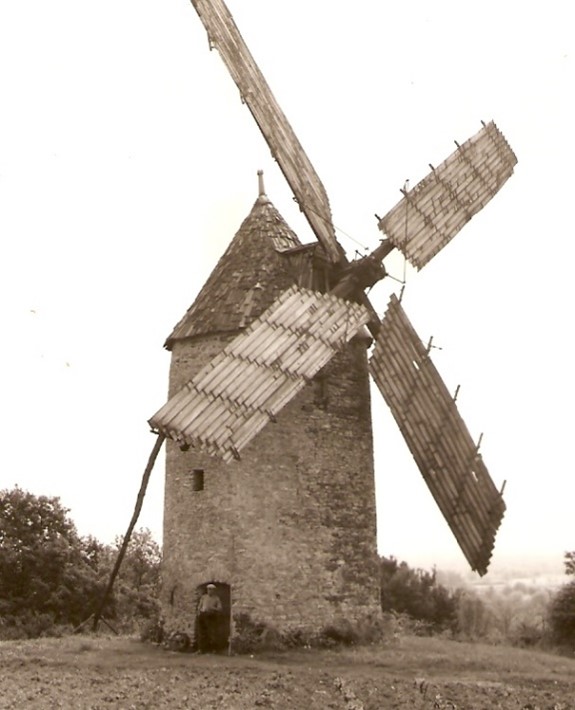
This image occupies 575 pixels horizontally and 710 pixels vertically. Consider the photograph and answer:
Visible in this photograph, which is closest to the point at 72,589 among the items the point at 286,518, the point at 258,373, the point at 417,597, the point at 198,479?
the point at 417,597

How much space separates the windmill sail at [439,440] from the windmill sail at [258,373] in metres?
0.71

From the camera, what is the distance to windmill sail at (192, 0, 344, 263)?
1212 centimetres

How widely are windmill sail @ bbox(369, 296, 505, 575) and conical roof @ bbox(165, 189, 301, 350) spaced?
2.17 metres

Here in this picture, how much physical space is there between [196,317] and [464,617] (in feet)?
42.4

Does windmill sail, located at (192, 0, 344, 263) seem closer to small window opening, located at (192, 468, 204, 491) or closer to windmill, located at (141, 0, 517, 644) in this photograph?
windmill, located at (141, 0, 517, 644)

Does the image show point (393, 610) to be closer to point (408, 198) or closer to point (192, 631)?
point (192, 631)

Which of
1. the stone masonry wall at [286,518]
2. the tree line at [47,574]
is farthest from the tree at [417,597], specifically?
the stone masonry wall at [286,518]

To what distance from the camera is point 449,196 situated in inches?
523

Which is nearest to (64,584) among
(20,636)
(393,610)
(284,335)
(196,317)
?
(20,636)

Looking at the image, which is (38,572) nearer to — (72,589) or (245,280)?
(72,589)

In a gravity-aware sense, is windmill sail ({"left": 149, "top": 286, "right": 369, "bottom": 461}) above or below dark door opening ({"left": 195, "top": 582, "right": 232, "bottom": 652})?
above

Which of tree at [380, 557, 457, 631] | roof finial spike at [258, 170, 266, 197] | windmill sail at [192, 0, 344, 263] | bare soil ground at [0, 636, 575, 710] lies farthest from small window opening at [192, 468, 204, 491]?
tree at [380, 557, 457, 631]

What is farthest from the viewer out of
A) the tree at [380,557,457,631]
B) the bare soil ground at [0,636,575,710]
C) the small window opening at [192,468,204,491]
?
the tree at [380,557,457,631]

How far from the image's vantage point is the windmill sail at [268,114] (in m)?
12.1
